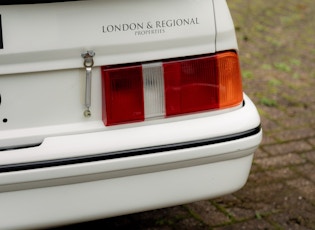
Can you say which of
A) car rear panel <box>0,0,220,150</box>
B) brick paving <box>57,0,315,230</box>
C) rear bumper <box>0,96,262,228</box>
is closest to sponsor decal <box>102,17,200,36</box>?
car rear panel <box>0,0,220,150</box>

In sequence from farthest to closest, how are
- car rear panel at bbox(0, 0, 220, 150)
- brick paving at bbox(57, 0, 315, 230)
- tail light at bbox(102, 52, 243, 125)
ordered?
brick paving at bbox(57, 0, 315, 230) → tail light at bbox(102, 52, 243, 125) → car rear panel at bbox(0, 0, 220, 150)

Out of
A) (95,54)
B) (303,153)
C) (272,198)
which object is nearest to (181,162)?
(95,54)

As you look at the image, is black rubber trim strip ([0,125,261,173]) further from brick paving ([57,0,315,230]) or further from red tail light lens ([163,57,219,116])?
brick paving ([57,0,315,230])

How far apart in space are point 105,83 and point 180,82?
30cm

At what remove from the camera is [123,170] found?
2311mm

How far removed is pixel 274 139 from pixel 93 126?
2.19 metres

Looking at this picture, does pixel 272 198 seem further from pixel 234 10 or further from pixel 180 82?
pixel 234 10

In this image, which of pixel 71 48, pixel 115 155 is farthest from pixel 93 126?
pixel 71 48

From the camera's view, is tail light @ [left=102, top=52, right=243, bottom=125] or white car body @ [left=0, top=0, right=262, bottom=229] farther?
tail light @ [left=102, top=52, right=243, bottom=125]

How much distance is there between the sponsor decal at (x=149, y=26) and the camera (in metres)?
2.27

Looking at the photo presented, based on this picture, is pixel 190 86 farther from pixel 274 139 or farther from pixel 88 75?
pixel 274 139

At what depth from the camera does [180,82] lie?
241 cm

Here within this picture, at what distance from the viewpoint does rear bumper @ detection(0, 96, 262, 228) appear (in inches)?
88.3

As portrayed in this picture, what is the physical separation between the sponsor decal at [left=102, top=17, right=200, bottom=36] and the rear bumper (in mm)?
371
